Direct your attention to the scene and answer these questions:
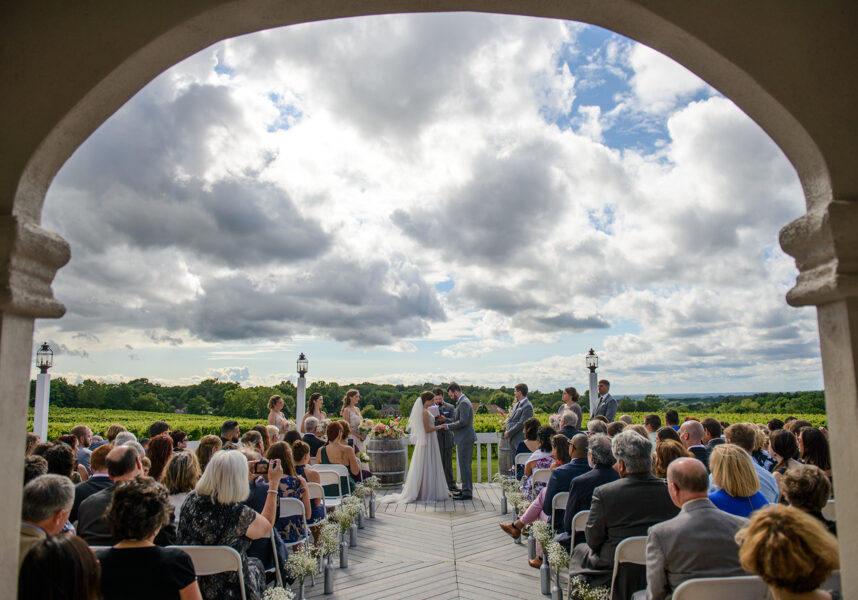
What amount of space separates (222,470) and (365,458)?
6.86 m

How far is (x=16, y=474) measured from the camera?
1.98 meters

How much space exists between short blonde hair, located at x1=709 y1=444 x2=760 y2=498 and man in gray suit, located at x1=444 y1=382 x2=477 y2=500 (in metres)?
5.63

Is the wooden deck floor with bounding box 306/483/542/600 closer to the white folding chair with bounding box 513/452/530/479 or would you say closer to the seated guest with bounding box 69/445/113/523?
the white folding chair with bounding box 513/452/530/479

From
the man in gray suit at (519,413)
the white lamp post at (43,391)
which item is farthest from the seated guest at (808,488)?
the white lamp post at (43,391)

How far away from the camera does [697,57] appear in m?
2.30

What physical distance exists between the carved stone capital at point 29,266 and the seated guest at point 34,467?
1725 mm

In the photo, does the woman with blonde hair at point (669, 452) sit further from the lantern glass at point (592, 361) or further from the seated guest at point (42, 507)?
the lantern glass at point (592, 361)

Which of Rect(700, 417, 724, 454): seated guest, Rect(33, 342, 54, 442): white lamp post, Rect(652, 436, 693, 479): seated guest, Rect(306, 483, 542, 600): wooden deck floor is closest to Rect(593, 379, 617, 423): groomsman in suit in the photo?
Rect(306, 483, 542, 600): wooden deck floor

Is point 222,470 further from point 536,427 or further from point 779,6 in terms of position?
point 536,427

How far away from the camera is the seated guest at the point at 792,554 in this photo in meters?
1.82

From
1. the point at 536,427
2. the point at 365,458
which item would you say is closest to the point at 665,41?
the point at 536,427

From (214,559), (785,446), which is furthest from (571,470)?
(214,559)

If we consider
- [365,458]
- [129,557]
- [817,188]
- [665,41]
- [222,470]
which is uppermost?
[665,41]

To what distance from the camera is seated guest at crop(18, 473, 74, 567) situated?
2.34 metres
